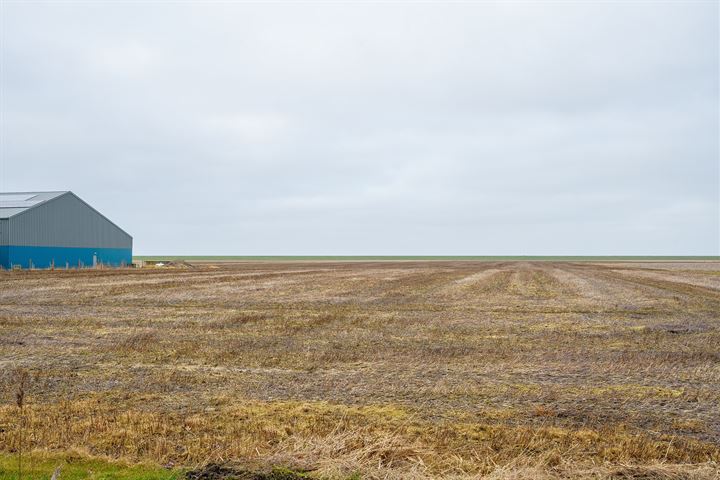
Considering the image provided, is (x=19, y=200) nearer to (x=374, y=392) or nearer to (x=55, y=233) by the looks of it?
(x=55, y=233)

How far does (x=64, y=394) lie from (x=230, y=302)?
1671cm

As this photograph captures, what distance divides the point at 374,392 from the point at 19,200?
64255 millimetres

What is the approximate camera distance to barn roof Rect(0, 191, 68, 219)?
180ft

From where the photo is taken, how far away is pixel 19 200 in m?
61.8

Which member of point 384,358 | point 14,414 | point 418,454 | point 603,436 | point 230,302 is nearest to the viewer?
point 418,454

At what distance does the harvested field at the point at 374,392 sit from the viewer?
22.5 ft

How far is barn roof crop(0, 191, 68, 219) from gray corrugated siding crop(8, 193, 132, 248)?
0.84 m

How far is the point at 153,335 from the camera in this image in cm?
1644

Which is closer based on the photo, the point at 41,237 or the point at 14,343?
the point at 14,343

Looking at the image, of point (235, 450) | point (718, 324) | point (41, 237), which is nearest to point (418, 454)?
point (235, 450)

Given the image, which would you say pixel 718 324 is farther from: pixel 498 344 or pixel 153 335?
pixel 153 335

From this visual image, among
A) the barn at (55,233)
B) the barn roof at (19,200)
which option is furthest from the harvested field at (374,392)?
the barn roof at (19,200)

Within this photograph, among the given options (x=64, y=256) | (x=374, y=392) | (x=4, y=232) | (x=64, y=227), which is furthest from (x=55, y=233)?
(x=374, y=392)

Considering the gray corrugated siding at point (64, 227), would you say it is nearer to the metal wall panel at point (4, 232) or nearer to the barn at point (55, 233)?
the barn at point (55, 233)
